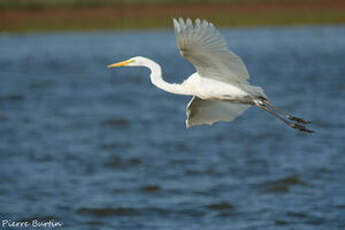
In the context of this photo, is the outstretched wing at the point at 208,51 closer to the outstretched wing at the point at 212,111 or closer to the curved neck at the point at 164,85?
the curved neck at the point at 164,85

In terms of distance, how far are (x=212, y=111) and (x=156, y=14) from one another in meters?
33.1

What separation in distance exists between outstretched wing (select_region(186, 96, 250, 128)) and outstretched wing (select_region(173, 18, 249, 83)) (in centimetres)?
79

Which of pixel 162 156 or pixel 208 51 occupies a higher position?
pixel 162 156

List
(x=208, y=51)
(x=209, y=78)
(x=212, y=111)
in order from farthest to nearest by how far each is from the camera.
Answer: (x=212, y=111), (x=209, y=78), (x=208, y=51)

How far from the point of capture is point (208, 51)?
5.73m

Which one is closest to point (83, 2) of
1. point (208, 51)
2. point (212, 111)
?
point (212, 111)

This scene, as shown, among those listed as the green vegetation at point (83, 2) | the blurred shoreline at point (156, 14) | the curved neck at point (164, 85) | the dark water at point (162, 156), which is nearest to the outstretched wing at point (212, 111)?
the curved neck at point (164, 85)

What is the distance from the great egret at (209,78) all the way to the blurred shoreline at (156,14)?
30483mm

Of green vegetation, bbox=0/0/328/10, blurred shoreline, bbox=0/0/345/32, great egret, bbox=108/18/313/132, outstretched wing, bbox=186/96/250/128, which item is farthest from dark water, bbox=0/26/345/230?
green vegetation, bbox=0/0/328/10

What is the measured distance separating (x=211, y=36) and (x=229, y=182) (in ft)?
19.6

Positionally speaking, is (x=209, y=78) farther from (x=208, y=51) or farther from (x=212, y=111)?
(x=212, y=111)

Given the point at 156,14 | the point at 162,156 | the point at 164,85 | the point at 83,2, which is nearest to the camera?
the point at 164,85

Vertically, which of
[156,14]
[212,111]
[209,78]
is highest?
[156,14]

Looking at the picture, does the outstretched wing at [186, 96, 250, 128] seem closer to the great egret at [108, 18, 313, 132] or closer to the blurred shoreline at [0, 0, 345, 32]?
the great egret at [108, 18, 313, 132]
